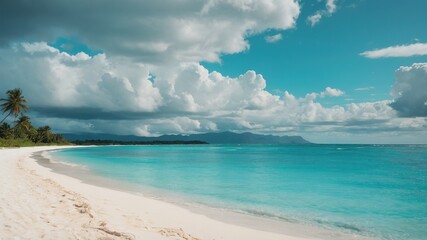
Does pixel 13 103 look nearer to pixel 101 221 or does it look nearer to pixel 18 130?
pixel 18 130

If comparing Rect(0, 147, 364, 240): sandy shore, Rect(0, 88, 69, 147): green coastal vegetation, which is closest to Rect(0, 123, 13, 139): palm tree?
Rect(0, 88, 69, 147): green coastal vegetation

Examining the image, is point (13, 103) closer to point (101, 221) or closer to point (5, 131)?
point (5, 131)

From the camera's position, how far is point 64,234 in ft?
26.1

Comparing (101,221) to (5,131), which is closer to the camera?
(101,221)

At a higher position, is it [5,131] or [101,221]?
[5,131]

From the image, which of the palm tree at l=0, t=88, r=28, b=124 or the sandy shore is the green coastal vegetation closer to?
the palm tree at l=0, t=88, r=28, b=124

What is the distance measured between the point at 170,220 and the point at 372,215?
389 inches

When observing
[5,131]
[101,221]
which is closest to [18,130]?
[5,131]

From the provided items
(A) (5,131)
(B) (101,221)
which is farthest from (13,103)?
(B) (101,221)

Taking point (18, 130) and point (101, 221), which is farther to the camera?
point (18, 130)

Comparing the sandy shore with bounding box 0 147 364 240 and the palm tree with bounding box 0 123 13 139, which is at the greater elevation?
the palm tree with bounding box 0 123 13 139

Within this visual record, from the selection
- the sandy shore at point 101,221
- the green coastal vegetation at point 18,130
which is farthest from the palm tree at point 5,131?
the sandy shore at point 101,221

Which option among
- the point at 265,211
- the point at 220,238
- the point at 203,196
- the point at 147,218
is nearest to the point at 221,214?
the point at 265,211

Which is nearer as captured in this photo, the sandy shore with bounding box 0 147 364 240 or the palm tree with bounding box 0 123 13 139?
the sandy shore with bounding box 0 147 364 240
